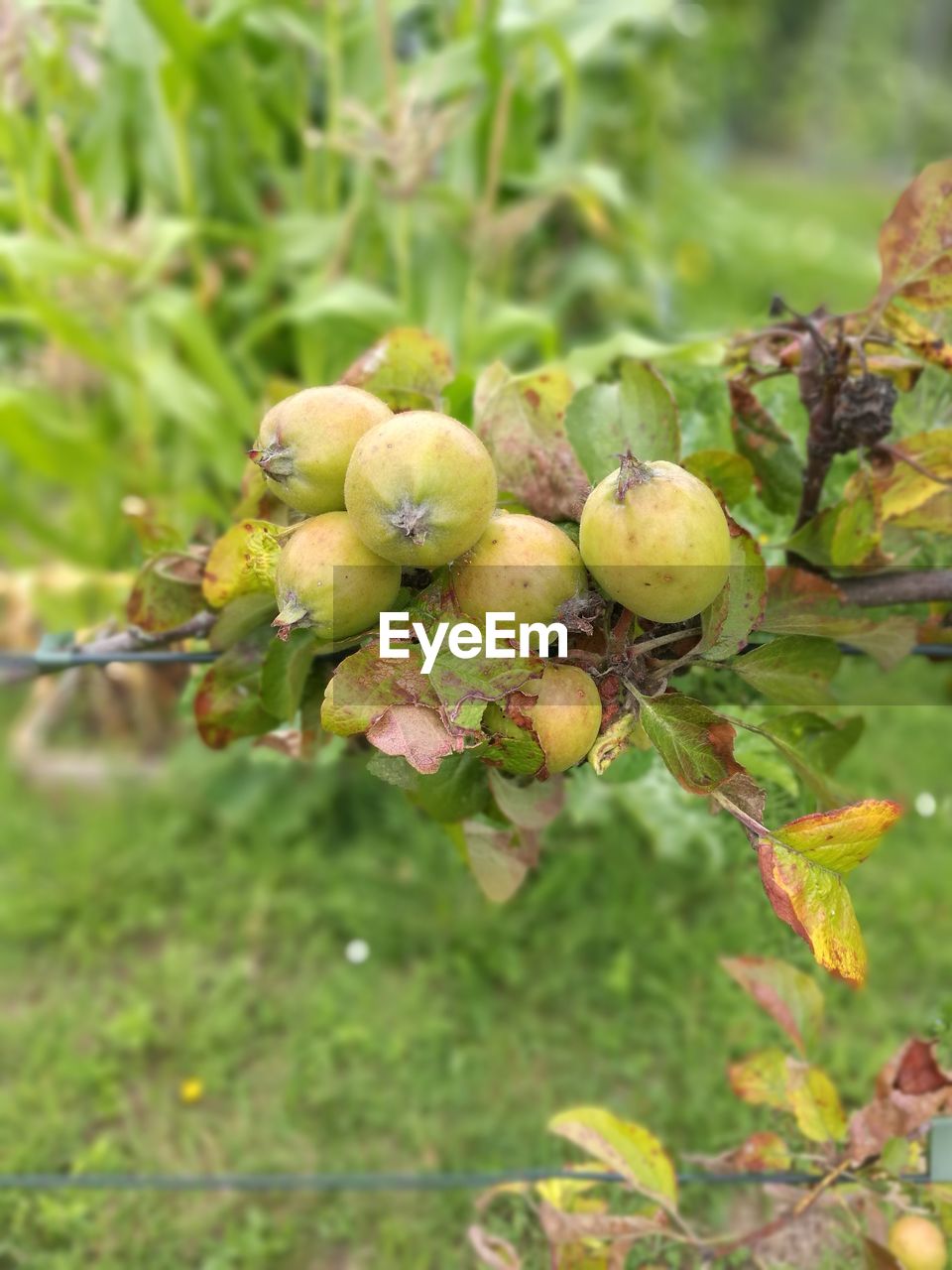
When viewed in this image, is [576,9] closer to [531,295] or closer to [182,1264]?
[531,295]

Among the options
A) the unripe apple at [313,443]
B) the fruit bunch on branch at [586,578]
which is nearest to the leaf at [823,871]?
the fruit bunch on branch at [586,578]

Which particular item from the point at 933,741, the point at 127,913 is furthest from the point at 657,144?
the point at 127,913

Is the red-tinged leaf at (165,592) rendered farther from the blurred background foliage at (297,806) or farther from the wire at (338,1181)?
the wire at (338,1181)

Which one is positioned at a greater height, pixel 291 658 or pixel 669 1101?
pixel 291 658

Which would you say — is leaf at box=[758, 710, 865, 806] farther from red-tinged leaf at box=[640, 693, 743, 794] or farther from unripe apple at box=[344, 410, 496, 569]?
unripe apple at box=[344, 410, 496, 569]

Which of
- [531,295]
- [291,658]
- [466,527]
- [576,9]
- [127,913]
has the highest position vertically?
[576,9]

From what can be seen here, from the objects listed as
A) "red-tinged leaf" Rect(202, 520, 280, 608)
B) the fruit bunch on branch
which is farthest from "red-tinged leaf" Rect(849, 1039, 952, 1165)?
"red-tinged leaf" Rect(202, 520, 280, 608)

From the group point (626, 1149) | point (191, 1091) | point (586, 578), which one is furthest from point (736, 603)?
point (191, 1091)
